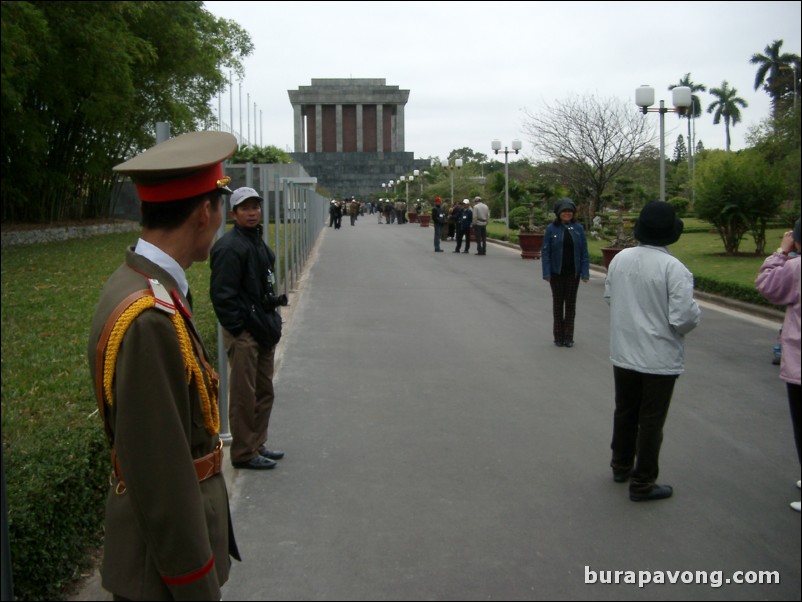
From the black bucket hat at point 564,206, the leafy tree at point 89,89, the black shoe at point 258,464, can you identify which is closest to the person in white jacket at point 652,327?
the black shoe at point 258,464

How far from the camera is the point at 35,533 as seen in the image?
3.55 metres

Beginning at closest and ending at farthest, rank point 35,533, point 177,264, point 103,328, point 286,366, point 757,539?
point 103,328 → point 177,264 → point 35,533 → point 757,539 → point 286,366

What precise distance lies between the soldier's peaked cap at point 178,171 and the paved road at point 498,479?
7.40ft

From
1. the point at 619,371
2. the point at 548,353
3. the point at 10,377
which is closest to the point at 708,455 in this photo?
the point at 619,371

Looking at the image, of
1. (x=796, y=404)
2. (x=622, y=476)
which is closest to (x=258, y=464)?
(x=622, y=476)

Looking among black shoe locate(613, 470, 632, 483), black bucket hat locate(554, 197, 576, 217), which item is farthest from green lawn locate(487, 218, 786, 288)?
black shoe locate(613, 470, 632, 483)

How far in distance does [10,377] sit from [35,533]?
401 cm

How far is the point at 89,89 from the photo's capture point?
23062mm

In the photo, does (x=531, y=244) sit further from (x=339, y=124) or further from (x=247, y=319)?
(x=339, y=124)

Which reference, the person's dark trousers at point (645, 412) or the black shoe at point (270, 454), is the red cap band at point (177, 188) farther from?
the black shoe at point (270, 454)

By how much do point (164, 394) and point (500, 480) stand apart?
364cm

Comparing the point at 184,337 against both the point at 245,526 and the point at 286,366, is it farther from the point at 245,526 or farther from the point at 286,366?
the point at 286,366

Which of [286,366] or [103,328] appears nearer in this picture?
[103,328]

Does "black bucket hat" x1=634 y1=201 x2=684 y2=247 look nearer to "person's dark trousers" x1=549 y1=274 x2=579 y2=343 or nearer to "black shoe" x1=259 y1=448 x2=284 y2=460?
"black shoe" x1=259 y1=448 x2=284 y2=460
